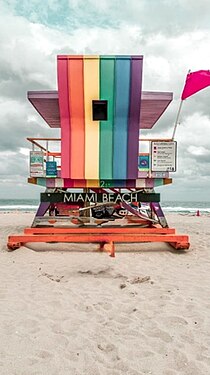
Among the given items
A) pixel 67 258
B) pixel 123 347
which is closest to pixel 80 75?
pixel 67 258

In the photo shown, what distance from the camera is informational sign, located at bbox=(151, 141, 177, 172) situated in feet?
27.3

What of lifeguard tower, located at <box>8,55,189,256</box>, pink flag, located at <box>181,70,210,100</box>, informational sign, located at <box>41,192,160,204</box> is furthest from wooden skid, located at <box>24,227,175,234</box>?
pink flag, located at <box>181,70,210,100</box>

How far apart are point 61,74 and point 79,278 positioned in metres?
5.21

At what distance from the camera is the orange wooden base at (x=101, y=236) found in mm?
7766

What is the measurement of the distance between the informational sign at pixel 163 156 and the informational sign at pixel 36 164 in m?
2.90

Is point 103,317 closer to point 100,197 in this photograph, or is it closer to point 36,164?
point 100,197

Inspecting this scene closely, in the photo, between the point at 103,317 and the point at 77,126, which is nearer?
the point at 103,317

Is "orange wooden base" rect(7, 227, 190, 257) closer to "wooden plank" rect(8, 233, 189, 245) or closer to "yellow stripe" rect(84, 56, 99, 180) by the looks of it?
"wooden plank" rect(8, 233, 189, 245)

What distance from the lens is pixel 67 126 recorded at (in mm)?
8500

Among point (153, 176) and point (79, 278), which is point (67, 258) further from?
point (153, 176)

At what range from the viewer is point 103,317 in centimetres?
382

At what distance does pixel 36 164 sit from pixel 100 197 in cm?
191

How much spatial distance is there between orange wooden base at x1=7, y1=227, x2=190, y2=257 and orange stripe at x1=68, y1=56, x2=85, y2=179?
1.46 meters

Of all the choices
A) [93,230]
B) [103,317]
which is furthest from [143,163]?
[103,317]
